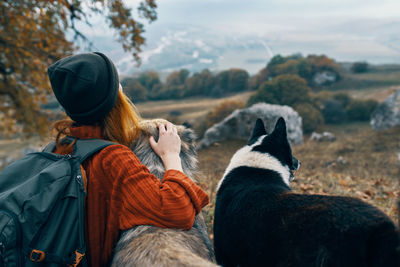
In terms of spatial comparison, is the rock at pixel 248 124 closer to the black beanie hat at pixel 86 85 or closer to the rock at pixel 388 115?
the rock at pixel 388 115

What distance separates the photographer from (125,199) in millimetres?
1533

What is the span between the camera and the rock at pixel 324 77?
33.7 m

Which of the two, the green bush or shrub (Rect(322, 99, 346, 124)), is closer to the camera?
the green bush

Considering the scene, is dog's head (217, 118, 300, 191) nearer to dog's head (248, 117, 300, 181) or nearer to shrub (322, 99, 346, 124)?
dog's head (248, 117, 300, 181)

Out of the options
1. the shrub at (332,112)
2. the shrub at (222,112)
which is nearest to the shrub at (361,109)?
the shrub at (332,112)

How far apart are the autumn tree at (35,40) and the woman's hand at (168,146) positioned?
5760mm

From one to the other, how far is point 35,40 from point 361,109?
96.3 ft

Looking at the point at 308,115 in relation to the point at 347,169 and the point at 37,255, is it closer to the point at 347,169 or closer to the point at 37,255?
the point at 347,169

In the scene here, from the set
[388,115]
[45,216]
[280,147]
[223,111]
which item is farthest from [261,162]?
[223,111]

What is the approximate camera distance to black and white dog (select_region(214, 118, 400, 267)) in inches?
63.7

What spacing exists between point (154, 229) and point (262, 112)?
13613 mm

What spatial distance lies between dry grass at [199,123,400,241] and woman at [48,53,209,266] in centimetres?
262

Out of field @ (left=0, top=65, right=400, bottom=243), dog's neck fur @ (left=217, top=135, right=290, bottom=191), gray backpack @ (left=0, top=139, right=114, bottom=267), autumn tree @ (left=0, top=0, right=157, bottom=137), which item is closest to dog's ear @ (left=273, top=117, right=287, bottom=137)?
dog's neck fur @ (left=217, top=135, right=290, bottom=191)

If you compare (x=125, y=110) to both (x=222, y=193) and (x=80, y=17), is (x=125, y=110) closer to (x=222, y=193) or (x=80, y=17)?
(x=222, y=193)
